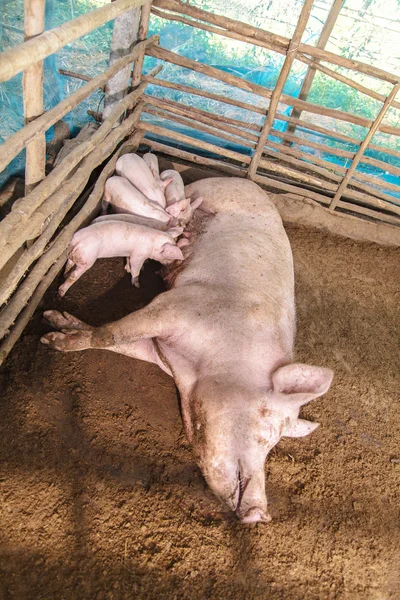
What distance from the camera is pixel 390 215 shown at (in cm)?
532

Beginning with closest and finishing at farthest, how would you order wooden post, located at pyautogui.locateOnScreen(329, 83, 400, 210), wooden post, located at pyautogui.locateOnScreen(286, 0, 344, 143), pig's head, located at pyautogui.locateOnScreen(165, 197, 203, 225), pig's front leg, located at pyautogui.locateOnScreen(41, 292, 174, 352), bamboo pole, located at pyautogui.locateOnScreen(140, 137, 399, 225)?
1. pig's front leg, located at pyautogui.locateOnScreen(41, 292, 174, 352)
2. pig's head, located at pyautogui.locateOnScreen(165, 197, 203, 225)
3. wooden post, located at pyautogui.locateOnScreen(329, 83, 400, 210)
4. bamboo pole, located at pyautogui.locateOnScreen(140, 137, 399, 225)
5. wooden post, located at pyautogui.locateOnScreen(286, 0, 344, 143)

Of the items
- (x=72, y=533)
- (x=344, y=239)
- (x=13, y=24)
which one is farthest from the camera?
(x=344, y=239)

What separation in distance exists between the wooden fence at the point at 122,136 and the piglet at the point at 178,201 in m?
0.54

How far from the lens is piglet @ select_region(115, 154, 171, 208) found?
12.4 ft

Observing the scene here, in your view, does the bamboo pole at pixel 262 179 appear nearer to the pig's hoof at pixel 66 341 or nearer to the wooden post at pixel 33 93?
the wooden post at pixel 33 93

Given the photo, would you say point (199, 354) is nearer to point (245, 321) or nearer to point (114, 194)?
point (245, 321)

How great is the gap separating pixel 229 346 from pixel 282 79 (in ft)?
9.30

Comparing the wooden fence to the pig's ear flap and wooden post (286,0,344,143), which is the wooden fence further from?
the pig's ear flap

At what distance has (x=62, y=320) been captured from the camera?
9.88ft

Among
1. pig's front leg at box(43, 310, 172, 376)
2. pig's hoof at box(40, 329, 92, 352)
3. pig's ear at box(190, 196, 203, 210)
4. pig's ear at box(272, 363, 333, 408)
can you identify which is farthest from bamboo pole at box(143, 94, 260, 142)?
pig's ear at box(272, 363, 333, 408)

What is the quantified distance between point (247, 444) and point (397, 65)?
5209 millimetres

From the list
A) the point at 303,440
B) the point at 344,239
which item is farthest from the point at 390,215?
the point at 303,440

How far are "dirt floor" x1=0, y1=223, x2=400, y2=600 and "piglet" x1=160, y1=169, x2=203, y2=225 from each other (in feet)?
2.37

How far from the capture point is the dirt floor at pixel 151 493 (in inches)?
86.8
